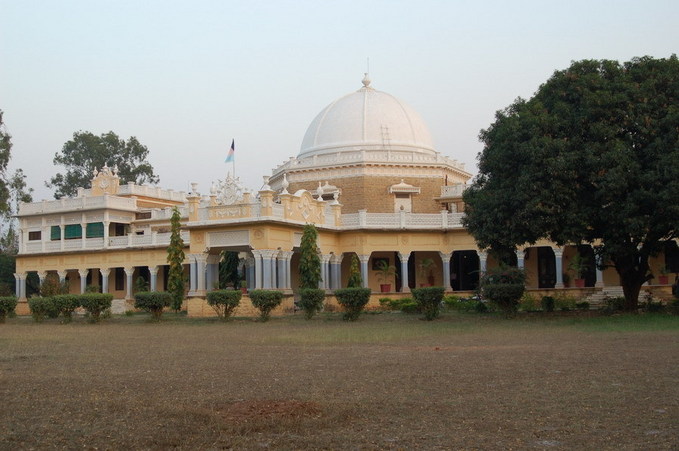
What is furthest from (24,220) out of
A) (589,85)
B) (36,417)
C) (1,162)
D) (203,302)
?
(36,417)

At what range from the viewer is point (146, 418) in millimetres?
7402

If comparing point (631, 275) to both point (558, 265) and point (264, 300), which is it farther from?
point (264, 300)

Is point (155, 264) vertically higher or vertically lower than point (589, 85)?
lower

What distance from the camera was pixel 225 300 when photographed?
2388 centimetres

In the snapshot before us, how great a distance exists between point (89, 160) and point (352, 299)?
46.2 m

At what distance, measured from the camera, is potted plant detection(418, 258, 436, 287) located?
3656cm

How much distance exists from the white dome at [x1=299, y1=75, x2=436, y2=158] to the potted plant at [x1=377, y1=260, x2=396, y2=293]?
641cm

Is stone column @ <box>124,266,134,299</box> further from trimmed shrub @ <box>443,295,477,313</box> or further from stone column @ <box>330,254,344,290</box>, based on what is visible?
trimmed shrub @ <box>443,295,477,313</box>

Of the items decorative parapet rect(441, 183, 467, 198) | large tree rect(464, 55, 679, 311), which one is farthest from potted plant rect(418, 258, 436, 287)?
large tree rect(464, 55, 679, 311)

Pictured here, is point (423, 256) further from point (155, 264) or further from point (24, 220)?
point (24, 220)

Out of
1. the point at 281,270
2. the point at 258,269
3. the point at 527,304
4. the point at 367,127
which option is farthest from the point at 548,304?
the point at 367,127

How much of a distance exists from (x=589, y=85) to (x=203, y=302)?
606 inches

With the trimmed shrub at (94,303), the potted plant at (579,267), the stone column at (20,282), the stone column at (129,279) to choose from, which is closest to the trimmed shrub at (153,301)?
the trimmed shrub at (94,303)

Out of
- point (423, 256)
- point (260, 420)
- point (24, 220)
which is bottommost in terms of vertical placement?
point (260, 420)
